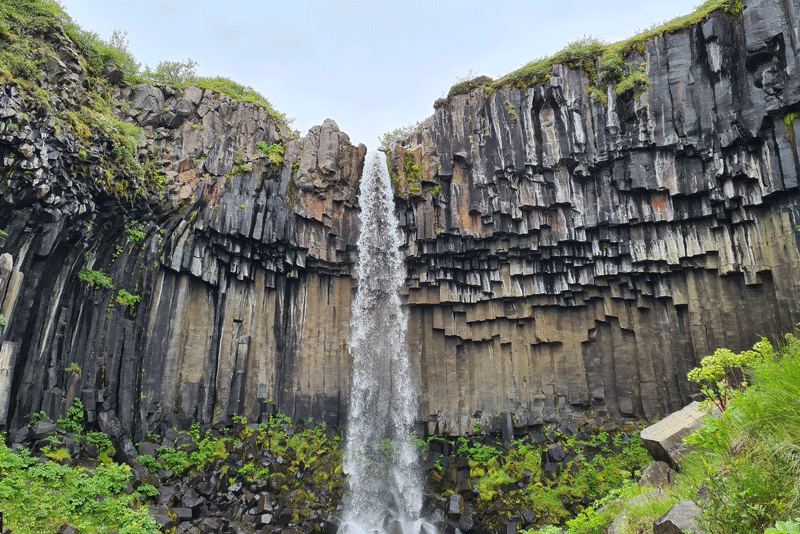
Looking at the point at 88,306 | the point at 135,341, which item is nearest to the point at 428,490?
the point at 135,341

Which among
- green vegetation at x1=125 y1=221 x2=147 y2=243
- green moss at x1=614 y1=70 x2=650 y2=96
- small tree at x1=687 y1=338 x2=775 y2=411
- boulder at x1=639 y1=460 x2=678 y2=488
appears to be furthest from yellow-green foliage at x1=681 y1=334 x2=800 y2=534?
green vegetation at x1=125 y1=221 x2=147 y2=243

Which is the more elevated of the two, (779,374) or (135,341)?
(135,341)

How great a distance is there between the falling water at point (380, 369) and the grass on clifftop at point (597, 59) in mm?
5071

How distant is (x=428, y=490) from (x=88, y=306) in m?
11.4

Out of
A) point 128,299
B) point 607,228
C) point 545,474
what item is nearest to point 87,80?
point 128,299

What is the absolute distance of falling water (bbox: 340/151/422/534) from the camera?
52.5 ft

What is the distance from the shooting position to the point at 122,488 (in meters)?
11.2

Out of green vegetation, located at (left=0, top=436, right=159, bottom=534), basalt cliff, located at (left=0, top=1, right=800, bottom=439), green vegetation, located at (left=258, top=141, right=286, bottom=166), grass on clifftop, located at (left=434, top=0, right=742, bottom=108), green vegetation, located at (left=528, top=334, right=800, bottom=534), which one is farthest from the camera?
green vegetation, located at (left=258, top=141, right=286, bottom=166)

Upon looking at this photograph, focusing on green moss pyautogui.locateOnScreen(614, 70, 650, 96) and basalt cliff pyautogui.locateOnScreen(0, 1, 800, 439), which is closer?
basalt cliff pyautogui.locateOnScreen(0, 1, 800, 439)

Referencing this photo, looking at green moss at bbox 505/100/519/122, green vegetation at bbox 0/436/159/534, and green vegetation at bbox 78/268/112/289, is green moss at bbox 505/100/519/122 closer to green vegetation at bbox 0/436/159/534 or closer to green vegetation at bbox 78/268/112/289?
green vegetation at bbox 78/268/112/289

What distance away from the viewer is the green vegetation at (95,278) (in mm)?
12648

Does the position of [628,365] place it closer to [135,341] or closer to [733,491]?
[733,491]

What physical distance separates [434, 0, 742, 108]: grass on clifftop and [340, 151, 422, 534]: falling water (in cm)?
507

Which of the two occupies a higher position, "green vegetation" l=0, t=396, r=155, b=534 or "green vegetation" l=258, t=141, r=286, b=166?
"green vegetation" l=258, t=141, r=286, b=166
